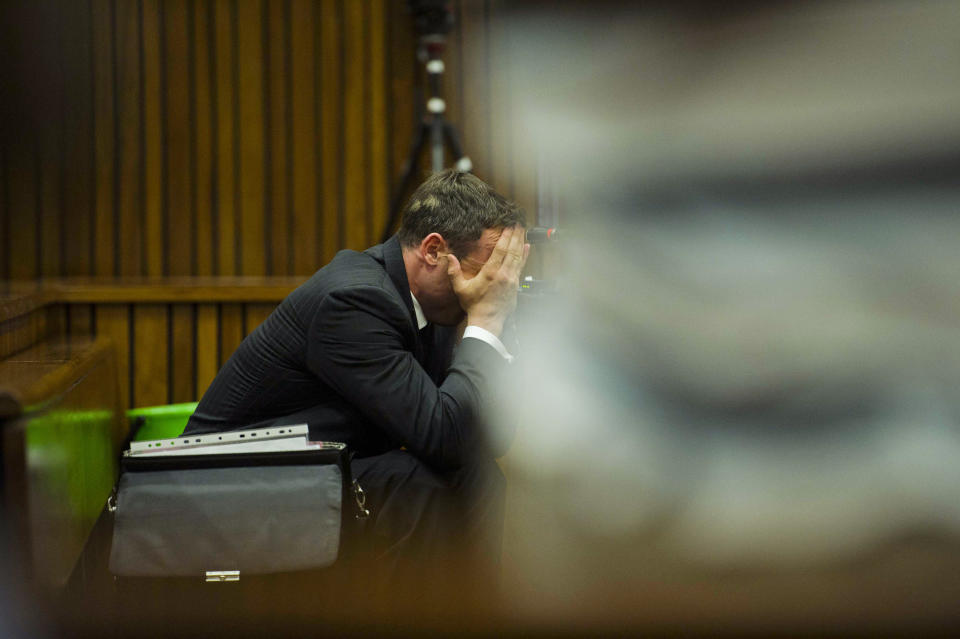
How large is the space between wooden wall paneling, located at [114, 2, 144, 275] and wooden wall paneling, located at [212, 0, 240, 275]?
8.8 inches

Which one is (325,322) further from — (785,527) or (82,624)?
(785,527)

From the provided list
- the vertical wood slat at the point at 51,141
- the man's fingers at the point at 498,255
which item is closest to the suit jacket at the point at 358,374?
the man's fingers at the point at 498,255

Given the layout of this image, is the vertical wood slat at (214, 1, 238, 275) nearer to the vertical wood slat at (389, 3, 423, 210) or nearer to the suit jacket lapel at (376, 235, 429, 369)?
the vertical wood slat at (389, 3, 423, 210)

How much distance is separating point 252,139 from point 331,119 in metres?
0.25

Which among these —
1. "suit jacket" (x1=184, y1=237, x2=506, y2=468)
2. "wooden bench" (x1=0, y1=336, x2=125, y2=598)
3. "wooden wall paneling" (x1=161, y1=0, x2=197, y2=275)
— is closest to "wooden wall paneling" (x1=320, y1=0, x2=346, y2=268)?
"wooden wall paneling" (x1=161, y1=0, x2=197, y2=275)

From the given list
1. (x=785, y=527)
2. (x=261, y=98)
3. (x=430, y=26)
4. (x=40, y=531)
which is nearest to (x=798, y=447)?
(x=785, y=527)

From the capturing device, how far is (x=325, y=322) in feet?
3.77

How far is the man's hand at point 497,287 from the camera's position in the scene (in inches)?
42.3

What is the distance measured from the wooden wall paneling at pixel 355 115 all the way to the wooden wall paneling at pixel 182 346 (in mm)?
556

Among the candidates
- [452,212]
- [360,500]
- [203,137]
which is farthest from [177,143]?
[360,500]

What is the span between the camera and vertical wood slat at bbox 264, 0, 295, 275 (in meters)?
2.56

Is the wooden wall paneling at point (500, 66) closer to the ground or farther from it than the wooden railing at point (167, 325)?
farther from it

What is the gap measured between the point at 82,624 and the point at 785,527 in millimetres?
336

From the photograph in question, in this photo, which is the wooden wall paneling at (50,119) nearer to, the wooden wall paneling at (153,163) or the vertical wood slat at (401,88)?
the wooden wall paneling at (153,163)
